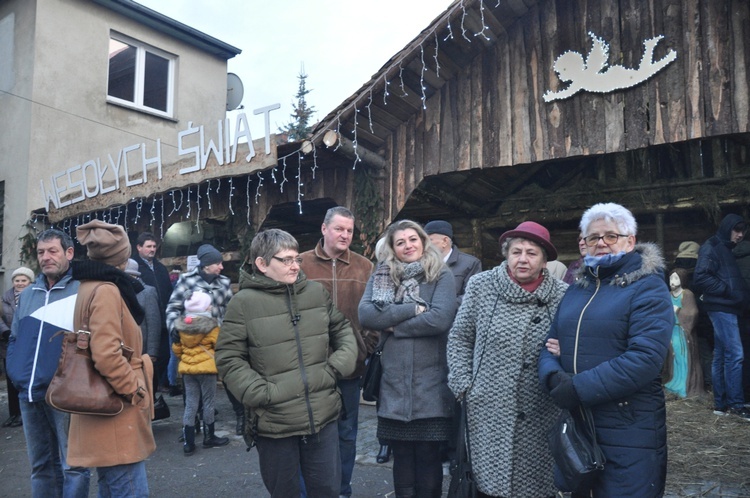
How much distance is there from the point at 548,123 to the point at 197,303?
384cm

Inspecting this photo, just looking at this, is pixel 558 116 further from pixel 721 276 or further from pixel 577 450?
pixel 577 450

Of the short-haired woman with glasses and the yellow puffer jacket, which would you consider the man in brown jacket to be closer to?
the short-haired woman with glasses

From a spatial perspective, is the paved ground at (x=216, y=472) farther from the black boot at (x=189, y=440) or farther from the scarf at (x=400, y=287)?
the scarf at (x=400, y=287)

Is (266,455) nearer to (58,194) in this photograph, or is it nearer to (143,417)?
(143,417)

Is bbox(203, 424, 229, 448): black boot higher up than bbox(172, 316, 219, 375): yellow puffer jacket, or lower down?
lower down

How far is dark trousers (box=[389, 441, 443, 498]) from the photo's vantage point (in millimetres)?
3264

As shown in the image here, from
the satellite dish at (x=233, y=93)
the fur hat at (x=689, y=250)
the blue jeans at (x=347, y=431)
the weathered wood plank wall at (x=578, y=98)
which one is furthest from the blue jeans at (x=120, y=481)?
the satellite dish at (x=233, y=93)

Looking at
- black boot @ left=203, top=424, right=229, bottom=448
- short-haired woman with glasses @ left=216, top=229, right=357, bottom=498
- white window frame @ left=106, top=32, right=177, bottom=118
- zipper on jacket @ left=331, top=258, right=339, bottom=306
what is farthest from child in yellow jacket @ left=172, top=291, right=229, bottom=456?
white window frame @ left=106, top=32, right=177, bottom=118

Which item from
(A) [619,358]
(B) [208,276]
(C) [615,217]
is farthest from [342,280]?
(B) [208,276]

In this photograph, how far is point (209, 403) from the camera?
17.9 feet

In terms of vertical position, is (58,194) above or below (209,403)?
above

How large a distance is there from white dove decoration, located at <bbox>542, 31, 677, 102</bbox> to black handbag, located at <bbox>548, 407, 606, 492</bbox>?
3866 mm

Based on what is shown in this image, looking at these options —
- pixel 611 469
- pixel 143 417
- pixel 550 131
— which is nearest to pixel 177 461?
pixel 143 417

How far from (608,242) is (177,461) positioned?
4228mm
